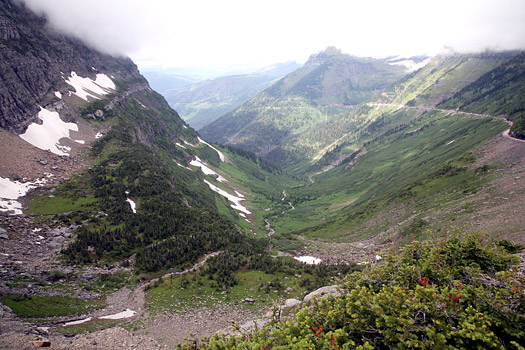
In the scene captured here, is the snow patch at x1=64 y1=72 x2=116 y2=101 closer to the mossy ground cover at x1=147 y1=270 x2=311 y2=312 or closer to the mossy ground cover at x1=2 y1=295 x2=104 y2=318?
the mossy ground cover at x1=2 y1=295 x2=104 y2=318

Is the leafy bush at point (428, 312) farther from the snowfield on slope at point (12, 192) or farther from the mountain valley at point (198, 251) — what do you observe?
the snowfield on slope at point (12, 192)

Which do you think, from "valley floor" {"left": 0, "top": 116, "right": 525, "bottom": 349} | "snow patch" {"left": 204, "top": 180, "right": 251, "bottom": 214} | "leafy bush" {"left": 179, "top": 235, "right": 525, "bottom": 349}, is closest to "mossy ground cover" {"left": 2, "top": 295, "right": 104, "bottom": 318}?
"valley floor" {"left": 0, "top": 116, "right": 525, "bottom": 349}

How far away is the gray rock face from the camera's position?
3497 inches

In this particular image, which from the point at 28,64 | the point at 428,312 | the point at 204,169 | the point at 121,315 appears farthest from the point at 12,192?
the point at 204,169

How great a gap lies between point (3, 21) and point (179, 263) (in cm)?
12635

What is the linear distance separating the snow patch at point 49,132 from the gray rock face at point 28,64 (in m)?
2.50

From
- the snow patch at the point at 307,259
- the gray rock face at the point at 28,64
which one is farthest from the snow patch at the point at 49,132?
the snow patch at the point at 307,259

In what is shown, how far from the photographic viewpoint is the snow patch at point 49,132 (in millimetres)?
84062

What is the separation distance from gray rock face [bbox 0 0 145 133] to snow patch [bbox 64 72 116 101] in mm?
3714

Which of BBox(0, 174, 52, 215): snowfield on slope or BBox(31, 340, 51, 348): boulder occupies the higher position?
BBox(0, 174, 52, 215): snowfield on slope

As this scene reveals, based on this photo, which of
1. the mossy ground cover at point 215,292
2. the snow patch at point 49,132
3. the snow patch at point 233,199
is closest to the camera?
the mossy ground cover at point 215,292

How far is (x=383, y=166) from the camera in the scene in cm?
18438

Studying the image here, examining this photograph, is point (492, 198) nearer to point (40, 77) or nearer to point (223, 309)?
point (223, 309)

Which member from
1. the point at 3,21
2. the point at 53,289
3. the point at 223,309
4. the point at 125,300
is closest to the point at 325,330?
the point at 223,309
